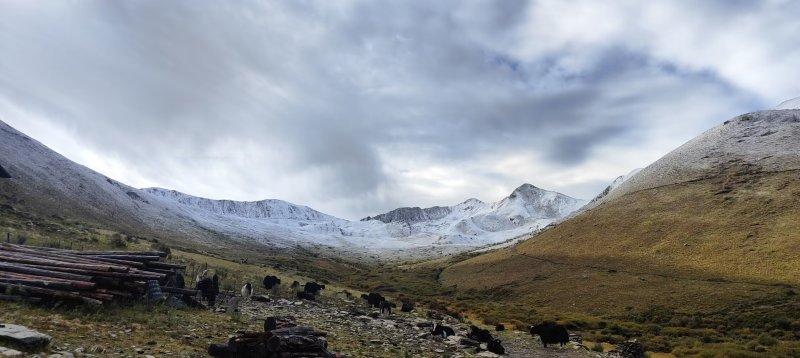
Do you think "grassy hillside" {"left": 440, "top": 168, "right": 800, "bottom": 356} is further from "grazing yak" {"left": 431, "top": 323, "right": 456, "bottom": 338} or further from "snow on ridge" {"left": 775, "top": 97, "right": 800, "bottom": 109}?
"snow on ridge" {"left": 775, "top": 97, "right": 800, "bottom": 109}

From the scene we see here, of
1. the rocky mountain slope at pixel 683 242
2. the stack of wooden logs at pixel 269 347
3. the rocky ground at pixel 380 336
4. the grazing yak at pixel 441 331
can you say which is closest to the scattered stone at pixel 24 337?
the stack of wooden logs at pixel 269 347

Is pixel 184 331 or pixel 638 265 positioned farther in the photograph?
pixel 638 265

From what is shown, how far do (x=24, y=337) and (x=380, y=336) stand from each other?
14.6m

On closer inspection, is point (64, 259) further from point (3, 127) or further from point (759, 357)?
point (3, 127)

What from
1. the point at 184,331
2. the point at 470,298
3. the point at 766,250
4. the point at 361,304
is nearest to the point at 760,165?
the point at 766,250

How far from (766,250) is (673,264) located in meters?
9.51

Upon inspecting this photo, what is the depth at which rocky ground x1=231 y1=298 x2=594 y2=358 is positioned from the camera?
715 inches

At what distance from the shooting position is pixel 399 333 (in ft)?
77.6

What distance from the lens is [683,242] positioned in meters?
60.0

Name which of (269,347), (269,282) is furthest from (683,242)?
(269,347)

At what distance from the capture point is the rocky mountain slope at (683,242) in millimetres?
43969

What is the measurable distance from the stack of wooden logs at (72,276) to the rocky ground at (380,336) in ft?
18.3

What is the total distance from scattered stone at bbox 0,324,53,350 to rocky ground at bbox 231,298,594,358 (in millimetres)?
8754

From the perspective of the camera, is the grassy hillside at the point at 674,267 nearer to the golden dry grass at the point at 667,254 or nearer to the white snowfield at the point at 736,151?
the golden dry grass at the point at 667,254
